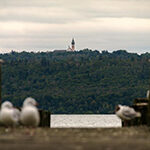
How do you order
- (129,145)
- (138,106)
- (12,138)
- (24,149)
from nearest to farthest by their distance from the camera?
1. (24,149)
2. (129,145)
3. (12,138)
4. (138,106)

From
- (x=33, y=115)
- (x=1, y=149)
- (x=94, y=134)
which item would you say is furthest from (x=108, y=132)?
(x=1, y=149)

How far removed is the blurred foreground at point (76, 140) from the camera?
23.4 metres

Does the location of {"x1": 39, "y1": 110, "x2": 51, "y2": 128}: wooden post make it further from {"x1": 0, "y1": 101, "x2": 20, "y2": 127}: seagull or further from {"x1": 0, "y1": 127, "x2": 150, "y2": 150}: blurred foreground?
{"x1": 0, "y1": 101, "x2": 20, "y2": 127}: seagull

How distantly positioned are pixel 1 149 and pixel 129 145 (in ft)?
13.0

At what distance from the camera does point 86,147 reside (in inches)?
920

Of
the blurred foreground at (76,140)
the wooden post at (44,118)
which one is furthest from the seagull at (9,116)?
the wooden post at (44,118)

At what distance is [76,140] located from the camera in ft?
86.8

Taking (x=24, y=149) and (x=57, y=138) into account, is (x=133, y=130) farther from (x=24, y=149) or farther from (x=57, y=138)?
(x=24, y=149)

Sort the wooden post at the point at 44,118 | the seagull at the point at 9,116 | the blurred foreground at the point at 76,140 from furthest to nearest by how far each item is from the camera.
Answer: the wooden post at the point at 44,118 < the seagull at the point at 9,116 < the blurred foreground at the point at 76,140

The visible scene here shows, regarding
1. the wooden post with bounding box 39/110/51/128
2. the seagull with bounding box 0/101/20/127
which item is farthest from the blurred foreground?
the wooden post with bounding box 39/110/51/128

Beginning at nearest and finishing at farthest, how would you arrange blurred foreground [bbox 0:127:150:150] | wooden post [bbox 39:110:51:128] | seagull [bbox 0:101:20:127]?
blurred foreground [bbox 0:127:150:150] < seagull [bbox 0:101:20:127] < wooden post [bbox 39:110:51:128]

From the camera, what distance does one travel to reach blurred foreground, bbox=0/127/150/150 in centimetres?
2338

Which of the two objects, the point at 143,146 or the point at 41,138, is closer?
the point at 143,146

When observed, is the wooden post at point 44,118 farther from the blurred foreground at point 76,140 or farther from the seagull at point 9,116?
the seagull at point 9,116
